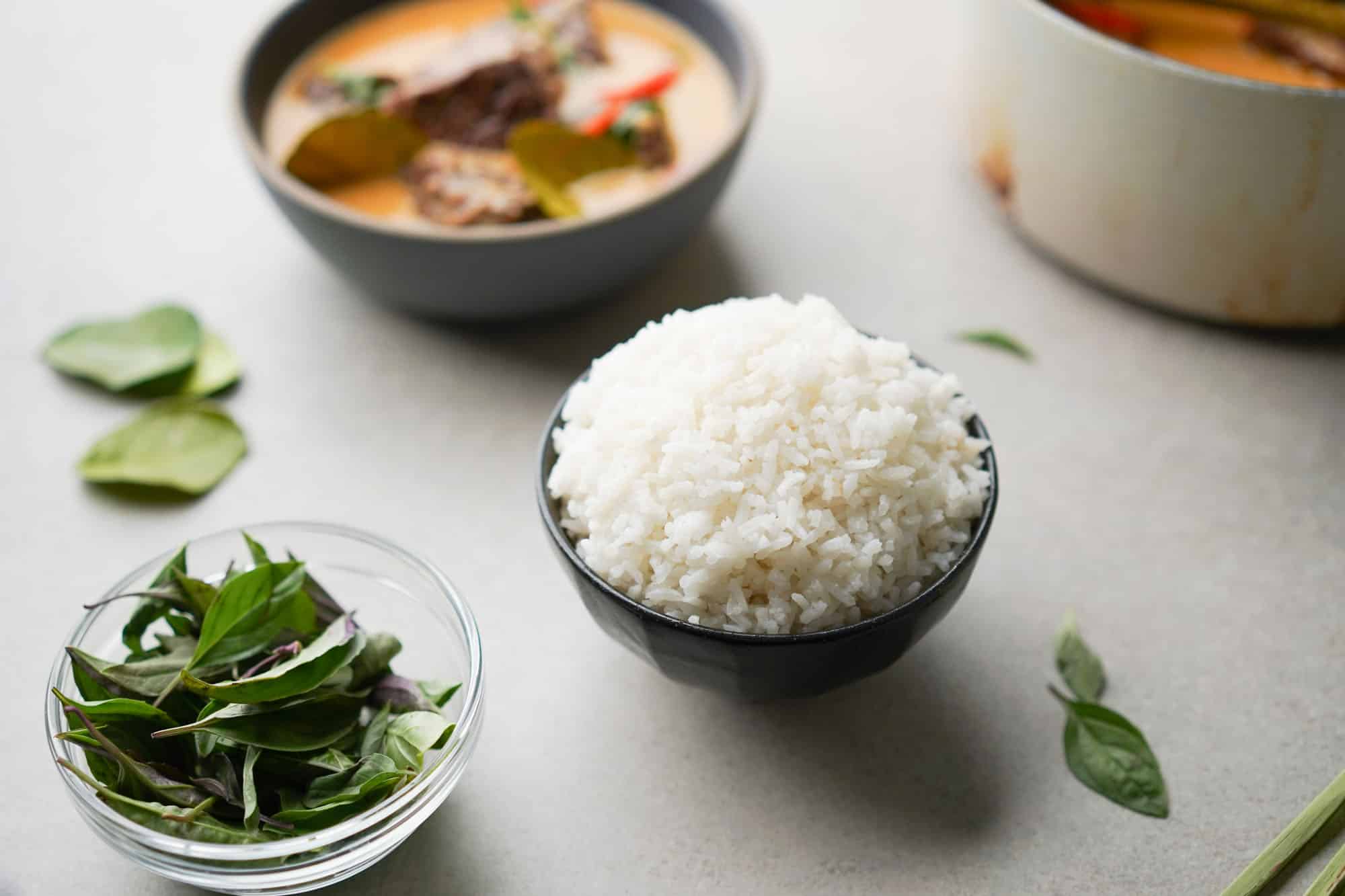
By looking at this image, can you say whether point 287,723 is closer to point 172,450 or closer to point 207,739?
point 207,739

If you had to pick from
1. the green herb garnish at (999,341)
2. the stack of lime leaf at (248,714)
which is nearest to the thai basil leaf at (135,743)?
the stack of lime leaf at (248,714)

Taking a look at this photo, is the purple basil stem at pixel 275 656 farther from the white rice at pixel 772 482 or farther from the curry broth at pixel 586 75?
the curry broth at pixel 586 75

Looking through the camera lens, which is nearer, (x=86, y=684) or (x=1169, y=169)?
(x=86, y=684)

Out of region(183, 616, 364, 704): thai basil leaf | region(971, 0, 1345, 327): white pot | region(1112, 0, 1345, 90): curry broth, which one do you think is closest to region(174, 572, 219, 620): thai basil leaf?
region(183, 616, 364, 704): thai basil leaf

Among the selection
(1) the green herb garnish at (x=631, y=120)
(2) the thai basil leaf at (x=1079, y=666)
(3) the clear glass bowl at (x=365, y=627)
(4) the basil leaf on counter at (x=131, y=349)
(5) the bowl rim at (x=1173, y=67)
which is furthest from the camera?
(1) the green herb garnish at (x=631, y=120)

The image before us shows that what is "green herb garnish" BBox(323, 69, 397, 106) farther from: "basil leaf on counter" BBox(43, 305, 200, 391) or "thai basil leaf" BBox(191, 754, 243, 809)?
"thai basil leaf" BBox(191, 754, 243, 809)

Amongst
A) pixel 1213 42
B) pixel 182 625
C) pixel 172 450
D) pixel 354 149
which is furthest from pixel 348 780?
pixel 1213 42

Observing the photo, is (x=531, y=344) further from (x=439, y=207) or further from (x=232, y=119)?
(x=232, y=119)
